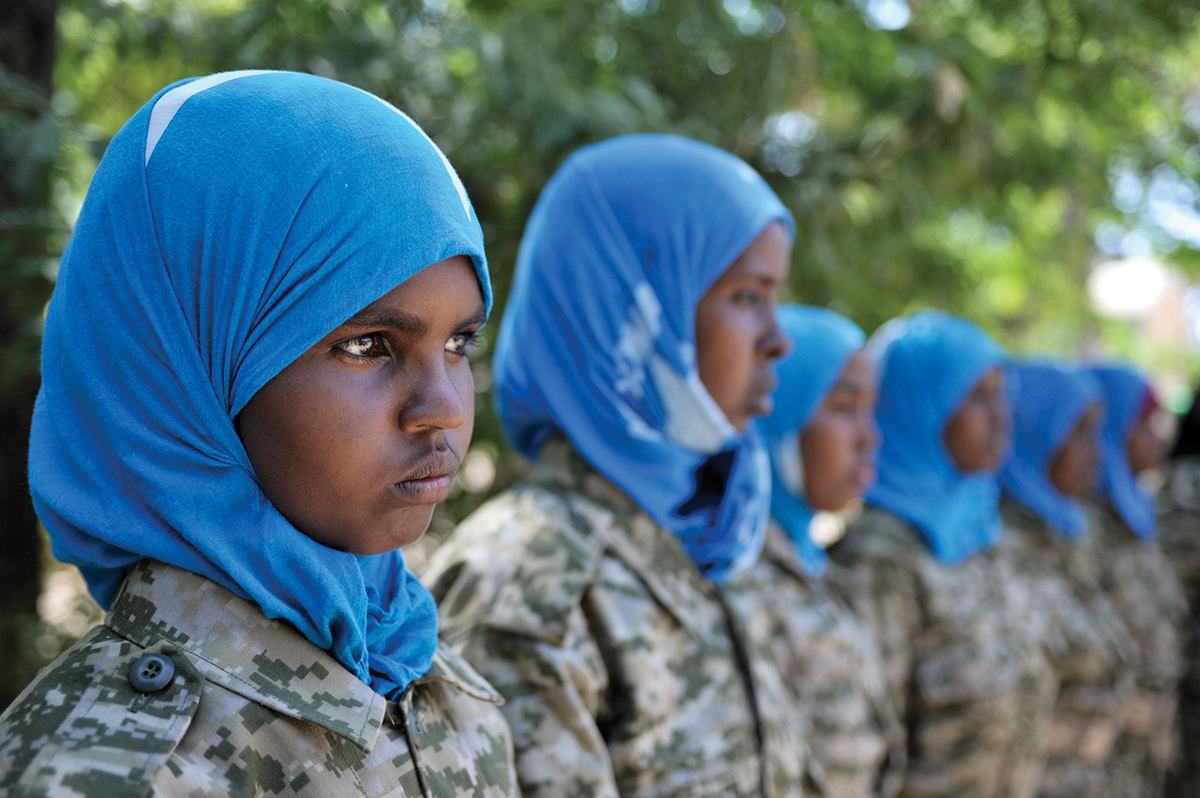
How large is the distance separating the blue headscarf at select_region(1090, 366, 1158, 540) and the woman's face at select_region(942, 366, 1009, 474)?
2.35m

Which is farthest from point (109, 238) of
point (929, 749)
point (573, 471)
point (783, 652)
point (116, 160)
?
point (929, 749)

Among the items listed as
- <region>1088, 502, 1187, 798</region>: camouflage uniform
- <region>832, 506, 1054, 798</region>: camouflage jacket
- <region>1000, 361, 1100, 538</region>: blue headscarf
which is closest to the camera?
<region>832, 506, 1054, 798</region>: camouflage jacket

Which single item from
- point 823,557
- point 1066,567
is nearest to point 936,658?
point 823,557

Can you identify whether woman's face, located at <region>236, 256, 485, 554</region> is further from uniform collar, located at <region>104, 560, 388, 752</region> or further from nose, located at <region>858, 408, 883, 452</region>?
nose, located at <region>858, 408, 883, 452</region>

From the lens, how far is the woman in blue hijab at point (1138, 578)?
5875mm

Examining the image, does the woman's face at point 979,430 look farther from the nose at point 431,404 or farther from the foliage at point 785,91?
the nose at point 431,404

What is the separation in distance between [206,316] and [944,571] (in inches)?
141

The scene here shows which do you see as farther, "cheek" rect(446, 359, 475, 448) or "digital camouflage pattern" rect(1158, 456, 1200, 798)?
"digital camouflage pattern" rect(1158, 456, 1200, 798)

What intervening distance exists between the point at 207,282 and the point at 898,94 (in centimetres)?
406

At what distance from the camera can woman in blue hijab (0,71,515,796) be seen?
1.18m

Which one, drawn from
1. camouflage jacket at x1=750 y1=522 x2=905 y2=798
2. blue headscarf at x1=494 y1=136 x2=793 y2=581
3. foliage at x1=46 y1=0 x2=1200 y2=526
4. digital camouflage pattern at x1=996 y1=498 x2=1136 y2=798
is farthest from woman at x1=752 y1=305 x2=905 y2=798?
digital camouflage pattern at x1=996 y1=498 x2=1136 y2=798

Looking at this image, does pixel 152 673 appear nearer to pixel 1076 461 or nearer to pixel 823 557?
→ pixel 823 557

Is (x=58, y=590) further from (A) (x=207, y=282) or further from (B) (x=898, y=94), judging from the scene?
(B) (x=898, y=94)

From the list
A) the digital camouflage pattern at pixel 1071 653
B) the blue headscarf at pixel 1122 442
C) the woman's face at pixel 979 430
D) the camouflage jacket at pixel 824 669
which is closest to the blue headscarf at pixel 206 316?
the camouflage jacket at pixel 824 669
